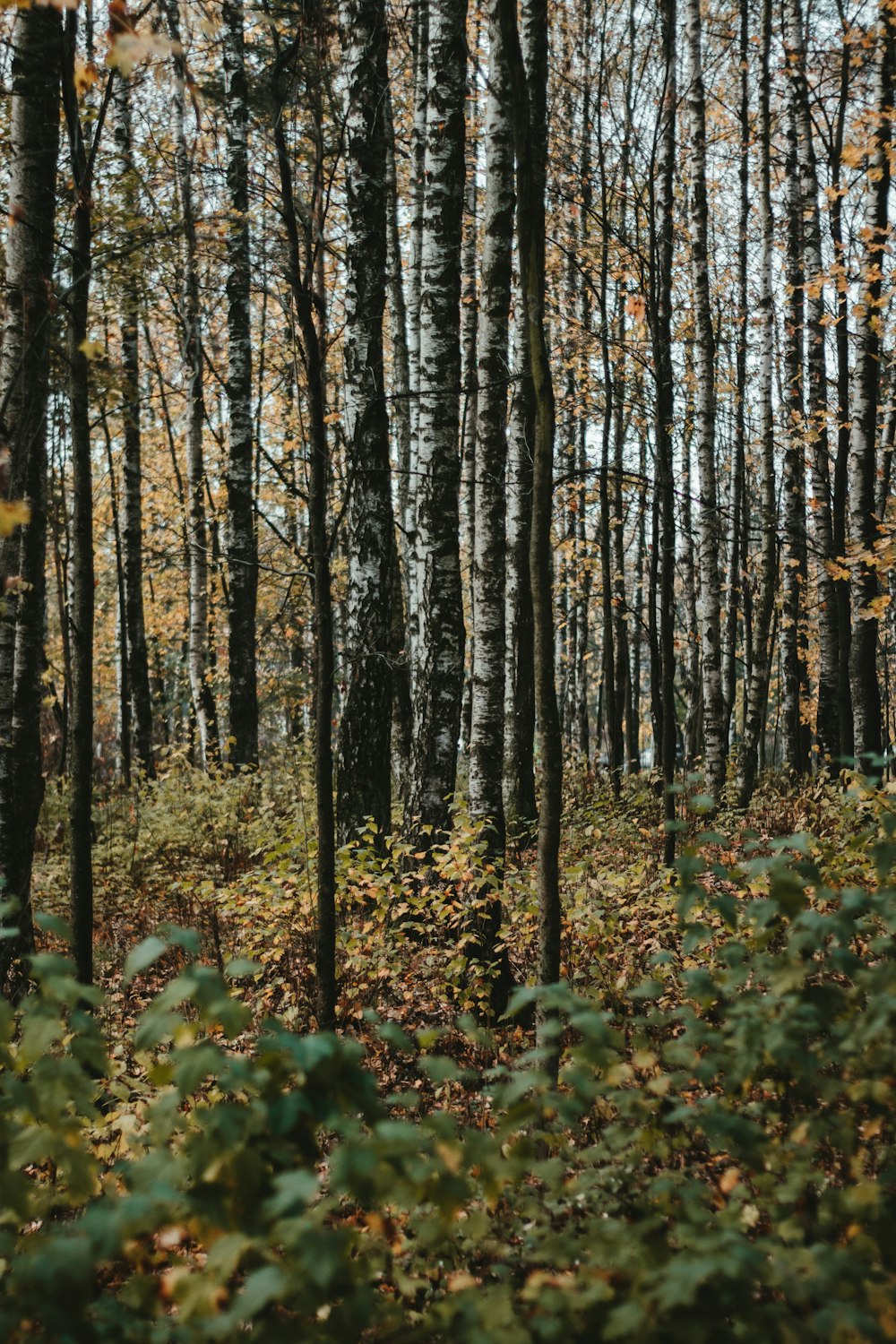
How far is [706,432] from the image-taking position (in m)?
11.0

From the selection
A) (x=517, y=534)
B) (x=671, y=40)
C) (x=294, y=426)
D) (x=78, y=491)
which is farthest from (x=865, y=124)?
(x=294, y=426)

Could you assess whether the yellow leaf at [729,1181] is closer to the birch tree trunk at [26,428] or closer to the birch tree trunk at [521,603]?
the birch tree trunk at [26,428]

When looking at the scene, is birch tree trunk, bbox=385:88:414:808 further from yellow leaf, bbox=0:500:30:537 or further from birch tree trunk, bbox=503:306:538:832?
yellow leaf, bbox=0:500:30:537

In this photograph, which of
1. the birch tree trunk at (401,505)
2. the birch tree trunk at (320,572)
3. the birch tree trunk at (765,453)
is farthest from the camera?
the birch tree trunk at (765,453)

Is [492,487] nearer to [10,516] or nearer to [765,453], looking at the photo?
[10,516]

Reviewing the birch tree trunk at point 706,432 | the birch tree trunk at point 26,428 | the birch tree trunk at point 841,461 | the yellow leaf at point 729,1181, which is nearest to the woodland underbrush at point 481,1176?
the yellow leaf at point 729,1181

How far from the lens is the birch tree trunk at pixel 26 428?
15.0 feet

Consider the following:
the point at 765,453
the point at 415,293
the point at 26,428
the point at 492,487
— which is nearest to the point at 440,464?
the point at 492,487

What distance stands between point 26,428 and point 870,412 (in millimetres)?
7989

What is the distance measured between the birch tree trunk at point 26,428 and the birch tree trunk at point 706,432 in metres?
7.46

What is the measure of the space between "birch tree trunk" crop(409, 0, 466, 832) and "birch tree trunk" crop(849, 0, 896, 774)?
13.0 ft

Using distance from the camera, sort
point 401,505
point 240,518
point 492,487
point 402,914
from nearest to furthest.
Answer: point 402,914, point 492,487, point 240,518, point 401,505

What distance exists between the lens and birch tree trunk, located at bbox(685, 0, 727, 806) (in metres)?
10.5

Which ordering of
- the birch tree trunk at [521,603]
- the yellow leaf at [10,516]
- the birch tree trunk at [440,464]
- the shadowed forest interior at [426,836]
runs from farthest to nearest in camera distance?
the birch tree trunk at [521,603], the birch tree trunk at [440,464], the yellow leaf at [10,516], the shadowed forest interior at [426,836]
